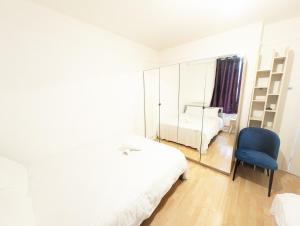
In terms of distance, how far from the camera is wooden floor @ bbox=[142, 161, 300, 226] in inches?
57.5

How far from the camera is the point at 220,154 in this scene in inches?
96.7

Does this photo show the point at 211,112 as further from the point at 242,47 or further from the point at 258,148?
the point at 242,47

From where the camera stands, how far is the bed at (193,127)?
8.05ft

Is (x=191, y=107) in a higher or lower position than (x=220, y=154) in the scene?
higher

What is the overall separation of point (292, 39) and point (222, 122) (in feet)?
5.16

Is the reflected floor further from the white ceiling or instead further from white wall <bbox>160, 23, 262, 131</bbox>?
the white ceiling

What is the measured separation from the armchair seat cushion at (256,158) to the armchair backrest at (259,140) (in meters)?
0.09

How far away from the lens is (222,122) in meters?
2.36

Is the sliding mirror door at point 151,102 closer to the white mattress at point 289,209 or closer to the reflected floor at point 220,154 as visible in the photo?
the reflected floor at point 220,154

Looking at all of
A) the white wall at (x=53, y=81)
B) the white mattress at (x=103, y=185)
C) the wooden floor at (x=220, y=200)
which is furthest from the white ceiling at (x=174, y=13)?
the wooden floor at (x=220, y=200)

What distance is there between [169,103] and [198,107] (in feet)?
2.74

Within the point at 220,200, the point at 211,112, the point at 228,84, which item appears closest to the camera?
the point at 220,200

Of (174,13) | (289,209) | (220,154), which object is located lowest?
(220,154)

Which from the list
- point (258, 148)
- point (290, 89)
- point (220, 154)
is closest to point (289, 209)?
point (258, 148)
